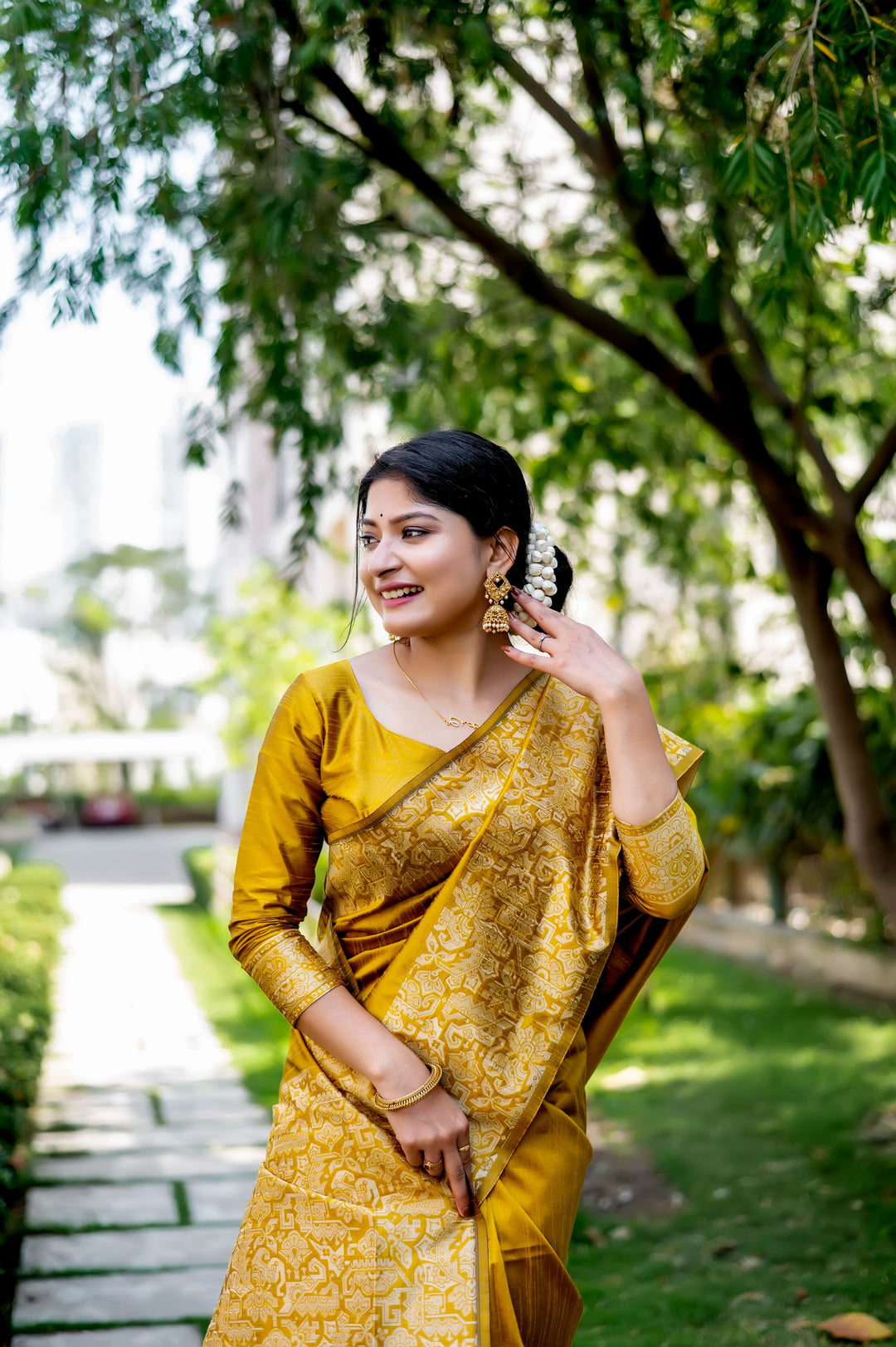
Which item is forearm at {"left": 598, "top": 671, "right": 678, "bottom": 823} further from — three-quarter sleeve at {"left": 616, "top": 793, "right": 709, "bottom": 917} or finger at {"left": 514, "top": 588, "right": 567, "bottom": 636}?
finger at {"left": 514, "top": 588, "right": 567, "bottom": 636}

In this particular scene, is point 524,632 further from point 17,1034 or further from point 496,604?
point 17,1034

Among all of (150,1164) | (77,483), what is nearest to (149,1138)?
(150,1164)

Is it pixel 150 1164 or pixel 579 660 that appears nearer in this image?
pixel 579 660

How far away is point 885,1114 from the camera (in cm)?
531

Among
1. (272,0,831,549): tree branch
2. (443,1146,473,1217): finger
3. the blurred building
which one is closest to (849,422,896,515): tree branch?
(272,0,831,549): tree branch

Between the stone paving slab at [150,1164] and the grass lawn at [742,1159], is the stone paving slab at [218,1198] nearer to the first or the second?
the stone paving slab at [150,1164]

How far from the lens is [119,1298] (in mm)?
3699

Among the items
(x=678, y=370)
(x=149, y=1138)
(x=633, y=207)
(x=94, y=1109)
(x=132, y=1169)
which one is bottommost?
(x=94, y=1109)

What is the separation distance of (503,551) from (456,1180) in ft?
3.03

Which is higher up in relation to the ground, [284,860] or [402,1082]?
[284,860]

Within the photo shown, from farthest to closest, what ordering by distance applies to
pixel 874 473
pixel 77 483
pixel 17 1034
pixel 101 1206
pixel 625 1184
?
pixel 77 483 → pixel 17 1034 → pixel 625 1184 → pixel 101 1206 → pixel 874 473

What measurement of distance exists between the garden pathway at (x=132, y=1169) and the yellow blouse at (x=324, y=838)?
1935 millimetres

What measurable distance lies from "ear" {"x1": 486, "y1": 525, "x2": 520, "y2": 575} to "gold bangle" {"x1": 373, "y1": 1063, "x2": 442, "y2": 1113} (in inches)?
29.7

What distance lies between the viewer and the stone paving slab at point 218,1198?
14.5 ft
